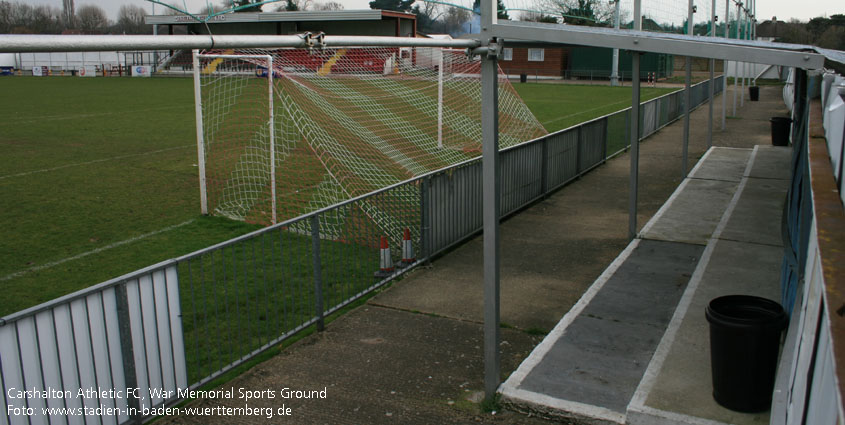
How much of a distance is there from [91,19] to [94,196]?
10070 mm

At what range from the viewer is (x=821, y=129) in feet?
20.7

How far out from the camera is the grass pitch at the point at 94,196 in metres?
8.73

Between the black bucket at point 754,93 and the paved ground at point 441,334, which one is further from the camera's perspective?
the black bucket at point 754,93

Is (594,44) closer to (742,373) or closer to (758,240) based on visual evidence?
(742,373)

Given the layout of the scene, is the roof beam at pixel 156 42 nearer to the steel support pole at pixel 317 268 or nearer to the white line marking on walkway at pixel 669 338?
the steel support pole at pixel 317 268

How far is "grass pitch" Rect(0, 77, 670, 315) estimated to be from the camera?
8.73m

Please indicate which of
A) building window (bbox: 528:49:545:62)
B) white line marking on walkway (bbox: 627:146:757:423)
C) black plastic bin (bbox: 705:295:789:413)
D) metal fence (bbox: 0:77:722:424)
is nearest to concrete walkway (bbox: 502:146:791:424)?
white line marking on walkway (bbox: 627:146:757:423)

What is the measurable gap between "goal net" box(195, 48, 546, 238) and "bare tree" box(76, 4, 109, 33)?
4103mm

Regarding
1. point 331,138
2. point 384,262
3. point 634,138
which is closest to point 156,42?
point 384,262

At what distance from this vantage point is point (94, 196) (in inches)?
504

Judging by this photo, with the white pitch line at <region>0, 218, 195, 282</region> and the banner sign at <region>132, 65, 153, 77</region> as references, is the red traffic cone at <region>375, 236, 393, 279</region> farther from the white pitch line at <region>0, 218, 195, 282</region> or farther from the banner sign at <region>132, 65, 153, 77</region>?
the banner sign at <region>132, 65, 153, 77</region>

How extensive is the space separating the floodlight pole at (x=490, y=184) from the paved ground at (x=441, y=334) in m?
0.36

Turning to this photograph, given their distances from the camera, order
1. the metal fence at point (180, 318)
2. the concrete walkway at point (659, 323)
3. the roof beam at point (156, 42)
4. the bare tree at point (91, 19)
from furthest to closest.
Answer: the concrete walkway at point (659, 323) → the metal fence at point (180, 318) → the bare tree at point (91, 19) → the roof beam at point (156, 42)

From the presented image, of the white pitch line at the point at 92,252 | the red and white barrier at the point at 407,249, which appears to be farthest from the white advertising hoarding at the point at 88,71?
the red and white barrier at the point at 407,249
